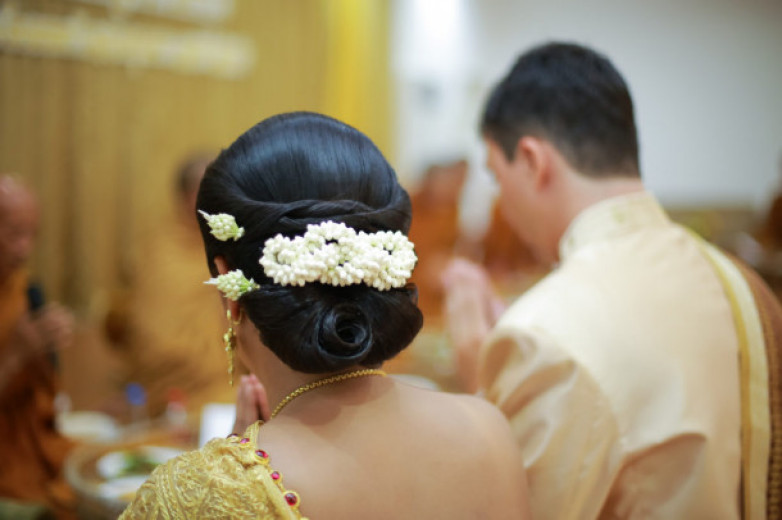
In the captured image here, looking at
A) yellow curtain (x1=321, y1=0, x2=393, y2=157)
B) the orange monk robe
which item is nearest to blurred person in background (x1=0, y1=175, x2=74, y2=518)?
the orange monk robe

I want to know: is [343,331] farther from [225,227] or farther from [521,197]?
[521,197]

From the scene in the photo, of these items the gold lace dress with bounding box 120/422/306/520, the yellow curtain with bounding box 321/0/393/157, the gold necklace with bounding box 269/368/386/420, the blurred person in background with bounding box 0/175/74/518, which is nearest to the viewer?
the gold lace dress with bounding box 120/422/306/520

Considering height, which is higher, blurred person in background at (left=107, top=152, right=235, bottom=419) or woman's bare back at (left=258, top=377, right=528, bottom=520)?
woman's bare back at (left=258, top=377, right=528, bottom=520)

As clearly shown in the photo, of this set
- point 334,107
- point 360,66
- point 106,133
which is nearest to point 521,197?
point 106,133

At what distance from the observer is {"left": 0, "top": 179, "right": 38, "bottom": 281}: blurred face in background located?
2.07 m

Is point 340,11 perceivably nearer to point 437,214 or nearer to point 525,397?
point 437,214

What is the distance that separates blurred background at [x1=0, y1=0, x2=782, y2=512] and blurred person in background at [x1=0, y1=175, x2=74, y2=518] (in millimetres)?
562

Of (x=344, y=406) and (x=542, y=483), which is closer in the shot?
(x=344, y=406)

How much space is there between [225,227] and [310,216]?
102 mm

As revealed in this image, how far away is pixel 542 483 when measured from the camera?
1.12 m

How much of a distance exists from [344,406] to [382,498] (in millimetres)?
109

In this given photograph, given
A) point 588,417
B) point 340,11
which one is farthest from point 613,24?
point 588,417

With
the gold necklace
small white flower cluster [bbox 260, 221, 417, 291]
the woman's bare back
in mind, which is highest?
small white flower cluster [bbox 260, 221, 417, 291]

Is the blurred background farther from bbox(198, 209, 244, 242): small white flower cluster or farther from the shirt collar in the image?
bbox(198, 209, 244, 242): small white flower cluster
